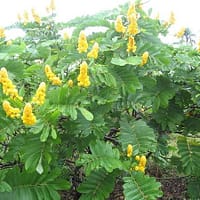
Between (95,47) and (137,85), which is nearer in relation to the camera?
(95,47)

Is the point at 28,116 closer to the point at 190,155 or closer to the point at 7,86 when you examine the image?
the point at 7,86

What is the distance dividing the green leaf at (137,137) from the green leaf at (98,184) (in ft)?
0.56

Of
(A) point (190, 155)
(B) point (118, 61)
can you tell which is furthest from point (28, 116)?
(A) point (190, 155)

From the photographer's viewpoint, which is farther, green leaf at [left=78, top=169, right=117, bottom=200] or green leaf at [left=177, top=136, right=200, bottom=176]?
green leaf at [left=177, top=136, right=200, bottom=176]

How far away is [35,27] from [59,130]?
1.10 meters

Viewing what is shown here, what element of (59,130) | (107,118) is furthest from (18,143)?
(107,118)

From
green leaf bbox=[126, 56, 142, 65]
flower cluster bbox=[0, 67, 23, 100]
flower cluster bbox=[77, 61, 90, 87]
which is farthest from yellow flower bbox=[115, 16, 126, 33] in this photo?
flower cluster bbox=[0, 67, 23, 100]

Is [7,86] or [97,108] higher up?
[7,86]

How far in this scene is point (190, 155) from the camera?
2.43m

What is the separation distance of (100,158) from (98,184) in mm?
224

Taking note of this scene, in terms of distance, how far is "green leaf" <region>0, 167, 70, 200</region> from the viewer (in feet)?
6.46

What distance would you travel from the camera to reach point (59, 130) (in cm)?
207

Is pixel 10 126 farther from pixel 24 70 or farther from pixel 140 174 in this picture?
pixel 140 174

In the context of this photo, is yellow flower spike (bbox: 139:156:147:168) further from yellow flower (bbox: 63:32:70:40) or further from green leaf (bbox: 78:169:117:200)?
yellow flower (bbox: 63:32:70:40)
